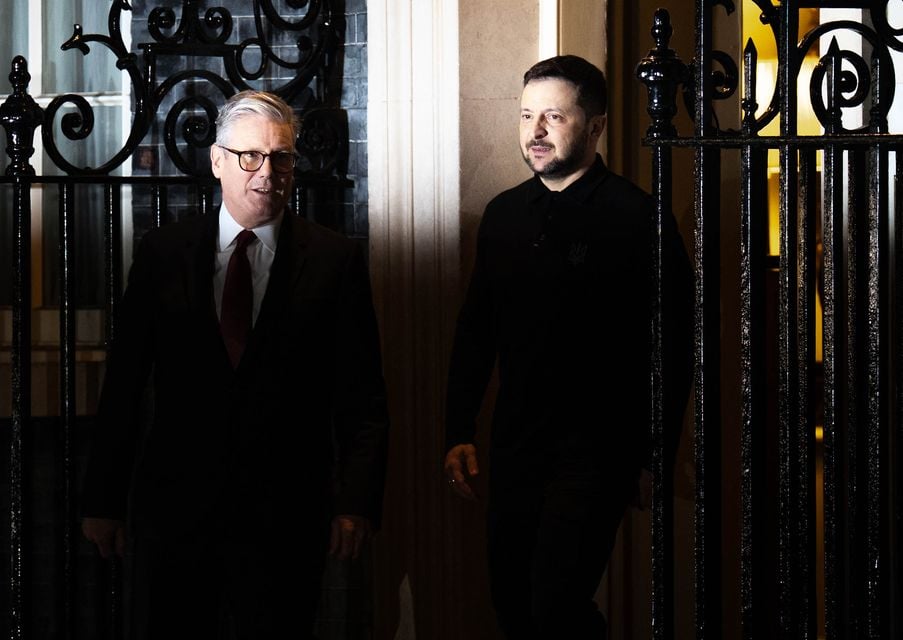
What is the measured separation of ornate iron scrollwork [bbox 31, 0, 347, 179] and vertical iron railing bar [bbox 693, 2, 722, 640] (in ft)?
5.90

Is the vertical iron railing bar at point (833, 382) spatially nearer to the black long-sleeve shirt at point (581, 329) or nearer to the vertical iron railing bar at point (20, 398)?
the black long-sleeve shirt at point (581, 329)

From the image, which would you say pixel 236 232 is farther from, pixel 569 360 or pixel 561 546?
pixel 561 546

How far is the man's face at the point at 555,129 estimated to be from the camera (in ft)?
10.2

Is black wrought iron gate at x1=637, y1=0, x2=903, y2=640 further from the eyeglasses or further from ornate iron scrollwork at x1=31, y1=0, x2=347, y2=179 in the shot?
ornate iron scrollwork at x1=31, y1=0, x2=347, y2=179

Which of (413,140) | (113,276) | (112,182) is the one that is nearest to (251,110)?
(112,182)

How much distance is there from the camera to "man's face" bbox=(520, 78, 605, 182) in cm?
310

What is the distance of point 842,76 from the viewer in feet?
8.29

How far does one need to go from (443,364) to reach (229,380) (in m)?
1.12

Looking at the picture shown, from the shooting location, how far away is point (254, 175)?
2971mm

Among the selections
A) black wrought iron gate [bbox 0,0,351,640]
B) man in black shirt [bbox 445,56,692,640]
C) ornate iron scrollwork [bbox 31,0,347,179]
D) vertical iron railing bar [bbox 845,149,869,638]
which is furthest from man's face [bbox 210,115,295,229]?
vertical iron railing bar [bbox 845,149,869,638]

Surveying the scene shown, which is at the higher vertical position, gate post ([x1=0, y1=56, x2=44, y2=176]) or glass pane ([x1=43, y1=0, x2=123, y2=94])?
glass pane ([x1=43, y1=0, x2=123, y2=94])

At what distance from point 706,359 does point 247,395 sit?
107cm

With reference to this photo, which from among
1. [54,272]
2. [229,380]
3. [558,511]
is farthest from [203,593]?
[54,272]

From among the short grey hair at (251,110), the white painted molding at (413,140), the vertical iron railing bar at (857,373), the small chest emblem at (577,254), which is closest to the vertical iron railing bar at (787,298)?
the vertical iron railing bar at (857,373)
